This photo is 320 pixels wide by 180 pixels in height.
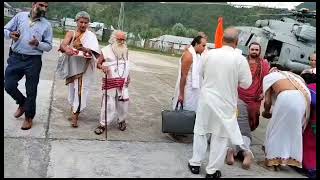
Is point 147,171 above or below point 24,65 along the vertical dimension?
below

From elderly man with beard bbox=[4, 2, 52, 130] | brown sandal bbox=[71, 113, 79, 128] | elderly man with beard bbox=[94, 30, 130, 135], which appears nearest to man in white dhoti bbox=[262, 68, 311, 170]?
elderly man with beard bbox=[94, 30, 130, 135]

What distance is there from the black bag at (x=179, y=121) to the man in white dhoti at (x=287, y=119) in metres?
1.00

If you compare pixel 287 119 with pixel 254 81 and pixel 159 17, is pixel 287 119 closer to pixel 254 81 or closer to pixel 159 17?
pixel 254 81

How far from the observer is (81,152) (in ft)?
17.1

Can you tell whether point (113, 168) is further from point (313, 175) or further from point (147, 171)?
point (313, 175)

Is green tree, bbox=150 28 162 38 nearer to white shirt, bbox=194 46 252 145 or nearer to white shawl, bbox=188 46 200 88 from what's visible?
white shawl, bbox=188 46 200 88

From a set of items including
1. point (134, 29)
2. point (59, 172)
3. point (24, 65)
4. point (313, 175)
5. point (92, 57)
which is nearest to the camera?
point (59, 172)

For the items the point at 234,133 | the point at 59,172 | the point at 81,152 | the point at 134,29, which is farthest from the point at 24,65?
the point at 134,29

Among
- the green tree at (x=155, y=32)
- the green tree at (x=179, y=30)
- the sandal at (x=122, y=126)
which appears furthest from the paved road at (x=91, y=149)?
the green tree at (x=179, y=30)

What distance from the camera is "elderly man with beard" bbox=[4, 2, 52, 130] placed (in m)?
5.58

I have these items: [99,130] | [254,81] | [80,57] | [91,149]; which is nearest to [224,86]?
[254,81]

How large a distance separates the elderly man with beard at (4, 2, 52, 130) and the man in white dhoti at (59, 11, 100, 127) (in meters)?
0.37

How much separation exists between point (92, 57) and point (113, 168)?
1.85m

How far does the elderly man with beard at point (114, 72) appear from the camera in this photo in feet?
19.9
